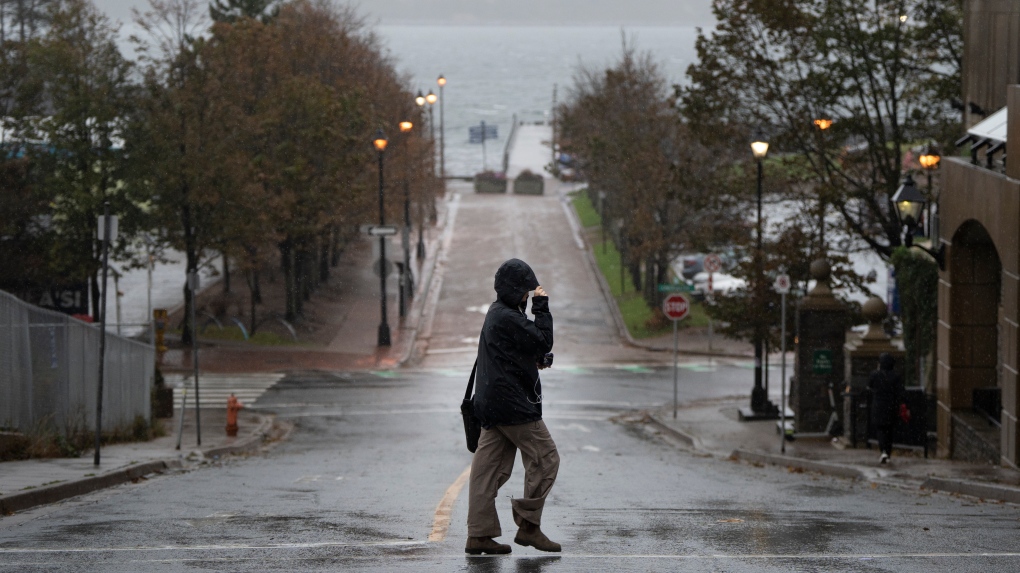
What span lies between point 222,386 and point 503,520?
24.3m

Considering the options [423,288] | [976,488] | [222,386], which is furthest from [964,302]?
[423,288]

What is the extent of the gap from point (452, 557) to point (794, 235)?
21657 millimetres

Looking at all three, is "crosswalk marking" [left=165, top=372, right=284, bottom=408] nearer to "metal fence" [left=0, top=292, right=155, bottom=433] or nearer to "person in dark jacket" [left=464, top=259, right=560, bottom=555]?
"metal fence" [left=0, top=292, right=155, bottom=433]

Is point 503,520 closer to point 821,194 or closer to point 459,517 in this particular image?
point 459,517

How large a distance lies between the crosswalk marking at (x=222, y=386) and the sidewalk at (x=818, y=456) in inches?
397

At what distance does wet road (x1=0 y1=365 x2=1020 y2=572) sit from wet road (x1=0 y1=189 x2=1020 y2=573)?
0.07 ft

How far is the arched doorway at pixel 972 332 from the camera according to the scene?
18.4 m

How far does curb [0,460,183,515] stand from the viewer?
37.2 ft

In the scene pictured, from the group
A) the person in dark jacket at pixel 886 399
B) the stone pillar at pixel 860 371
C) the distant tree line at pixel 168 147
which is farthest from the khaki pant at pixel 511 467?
the distant tree line at pixel 168 147

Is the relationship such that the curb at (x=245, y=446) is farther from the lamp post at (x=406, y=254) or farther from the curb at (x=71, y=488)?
the lamp post at (x=406, y=254)

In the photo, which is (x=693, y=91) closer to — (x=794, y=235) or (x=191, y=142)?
(x=794, y=235)

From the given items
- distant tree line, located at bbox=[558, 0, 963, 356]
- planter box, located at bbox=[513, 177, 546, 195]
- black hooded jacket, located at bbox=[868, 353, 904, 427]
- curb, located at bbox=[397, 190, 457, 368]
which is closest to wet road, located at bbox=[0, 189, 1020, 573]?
black hooded jacket, located at bbox=[868, 353, 904, 427]

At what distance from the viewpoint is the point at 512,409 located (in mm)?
7555

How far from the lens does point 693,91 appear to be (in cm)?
2952
